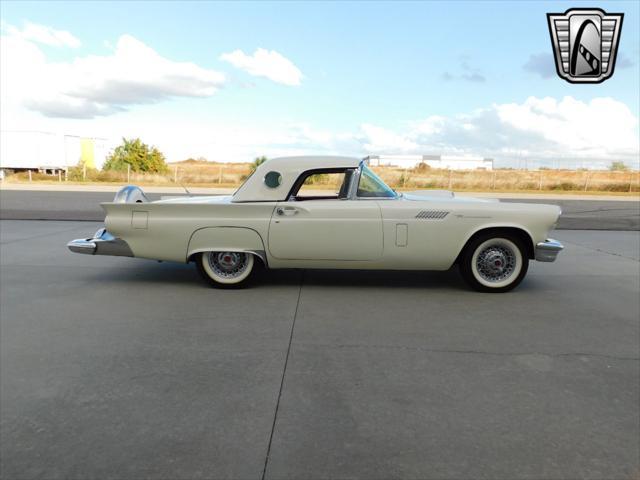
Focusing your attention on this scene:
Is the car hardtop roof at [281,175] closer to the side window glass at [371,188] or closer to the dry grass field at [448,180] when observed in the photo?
the side window glass at [371,188]

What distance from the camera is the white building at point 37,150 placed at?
40.7m

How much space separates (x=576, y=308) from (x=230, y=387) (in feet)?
12.3

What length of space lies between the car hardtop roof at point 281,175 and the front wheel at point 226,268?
0.66 metres

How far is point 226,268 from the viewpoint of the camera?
5613 millimetres

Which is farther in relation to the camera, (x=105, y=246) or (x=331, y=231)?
(x=105, y=246)

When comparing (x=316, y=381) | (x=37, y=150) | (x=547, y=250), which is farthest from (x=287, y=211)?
(x=37, y=150)

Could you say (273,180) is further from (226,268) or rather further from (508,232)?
(508,232)

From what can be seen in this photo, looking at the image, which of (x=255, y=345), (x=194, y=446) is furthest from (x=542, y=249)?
(x=194, y=446)

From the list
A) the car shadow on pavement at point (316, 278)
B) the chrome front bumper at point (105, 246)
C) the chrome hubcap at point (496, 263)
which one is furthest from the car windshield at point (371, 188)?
the chrome front bumper at point (105, 246)

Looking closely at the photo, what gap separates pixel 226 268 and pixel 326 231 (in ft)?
4.09

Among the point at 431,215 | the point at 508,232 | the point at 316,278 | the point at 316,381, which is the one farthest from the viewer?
the point at 316,278

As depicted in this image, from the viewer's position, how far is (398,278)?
20.4 feet

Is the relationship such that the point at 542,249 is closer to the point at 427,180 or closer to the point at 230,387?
the point at 230,387

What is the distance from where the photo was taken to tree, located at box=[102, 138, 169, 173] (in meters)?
36.7
